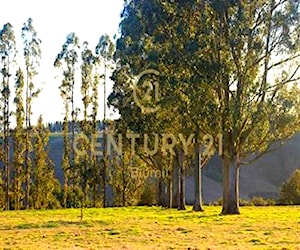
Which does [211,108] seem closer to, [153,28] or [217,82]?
[217,82]

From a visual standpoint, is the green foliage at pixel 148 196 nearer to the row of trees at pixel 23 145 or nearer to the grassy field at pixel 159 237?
the row of trees at pixel 23 145

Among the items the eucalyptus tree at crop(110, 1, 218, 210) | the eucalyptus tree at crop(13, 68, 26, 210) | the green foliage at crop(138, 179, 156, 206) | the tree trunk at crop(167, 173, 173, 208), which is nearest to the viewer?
the eucalyptus tree at crop(110, 1, 218, 210)

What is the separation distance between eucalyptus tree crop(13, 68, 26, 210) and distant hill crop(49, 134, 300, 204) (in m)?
46.8

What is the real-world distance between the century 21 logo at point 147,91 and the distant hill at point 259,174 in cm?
6186

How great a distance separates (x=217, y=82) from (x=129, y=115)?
10359 millimetres

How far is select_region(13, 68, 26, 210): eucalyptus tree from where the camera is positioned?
50.5 metres

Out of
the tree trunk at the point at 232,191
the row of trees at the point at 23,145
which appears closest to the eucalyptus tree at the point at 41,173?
the row of trees at the point at 23,145

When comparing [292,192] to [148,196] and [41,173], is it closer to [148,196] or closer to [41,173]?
[148,196]

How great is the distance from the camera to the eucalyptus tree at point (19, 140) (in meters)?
50.5

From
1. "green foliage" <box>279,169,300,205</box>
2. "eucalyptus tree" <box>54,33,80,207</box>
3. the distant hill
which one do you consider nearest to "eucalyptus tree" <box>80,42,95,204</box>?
"eucalyptus tree" <box>54,33,80,207</box>

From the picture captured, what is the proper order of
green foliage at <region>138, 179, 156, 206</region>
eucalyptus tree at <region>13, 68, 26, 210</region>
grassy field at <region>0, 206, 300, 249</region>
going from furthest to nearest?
green foliage at <region>138, 179, 156, 206</region> → eucalyptus tree at <region>13, 68, 26, 210</region> → grassy field at <region>0, 206, 300, 249</region>

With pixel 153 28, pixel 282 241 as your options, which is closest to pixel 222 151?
pixel 153 28

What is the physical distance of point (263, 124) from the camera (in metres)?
31.5

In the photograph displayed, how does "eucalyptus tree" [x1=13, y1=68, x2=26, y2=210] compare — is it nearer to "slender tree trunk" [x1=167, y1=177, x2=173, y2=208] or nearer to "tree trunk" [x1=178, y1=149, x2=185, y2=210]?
"slender tree trunk" [x1=167, y1=177, x2=173, y2=208]
